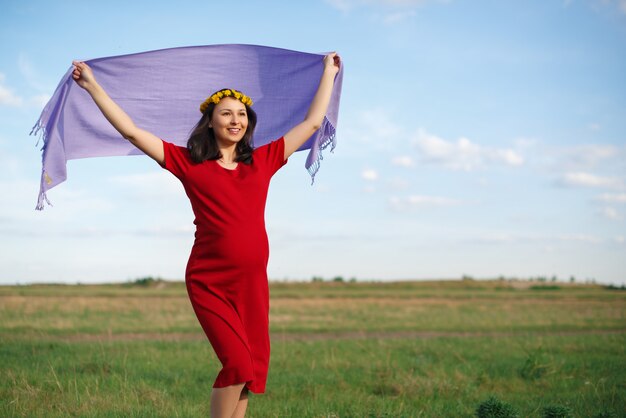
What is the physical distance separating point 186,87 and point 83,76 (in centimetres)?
150

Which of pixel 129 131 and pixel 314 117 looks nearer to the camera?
pixel 129 131

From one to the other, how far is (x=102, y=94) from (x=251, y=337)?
1921 mm

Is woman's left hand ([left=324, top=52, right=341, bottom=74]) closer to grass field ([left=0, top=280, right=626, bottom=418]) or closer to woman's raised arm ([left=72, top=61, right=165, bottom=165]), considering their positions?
woman's raised arm ([left=72, top=61, right=165, bottom=165])

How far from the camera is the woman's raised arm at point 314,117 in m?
5.06

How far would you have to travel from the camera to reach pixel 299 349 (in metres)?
13.8

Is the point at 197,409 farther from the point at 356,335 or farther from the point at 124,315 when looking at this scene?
the point at 124,315

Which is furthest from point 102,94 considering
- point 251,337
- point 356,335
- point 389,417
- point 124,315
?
point 124,315

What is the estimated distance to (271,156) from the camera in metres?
4.93

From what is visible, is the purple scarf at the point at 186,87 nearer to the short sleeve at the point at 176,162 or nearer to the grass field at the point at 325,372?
the short sleeve at the point at 176,162

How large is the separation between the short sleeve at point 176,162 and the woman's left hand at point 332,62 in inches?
54.0

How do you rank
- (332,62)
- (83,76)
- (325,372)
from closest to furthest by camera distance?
1. (83,76)
2. (332,62)
3. (325,372)

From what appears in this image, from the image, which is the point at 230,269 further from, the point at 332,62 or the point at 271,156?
the point at 332,62

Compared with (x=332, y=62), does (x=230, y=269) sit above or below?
below

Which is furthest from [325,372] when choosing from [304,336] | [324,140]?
[304,336]
